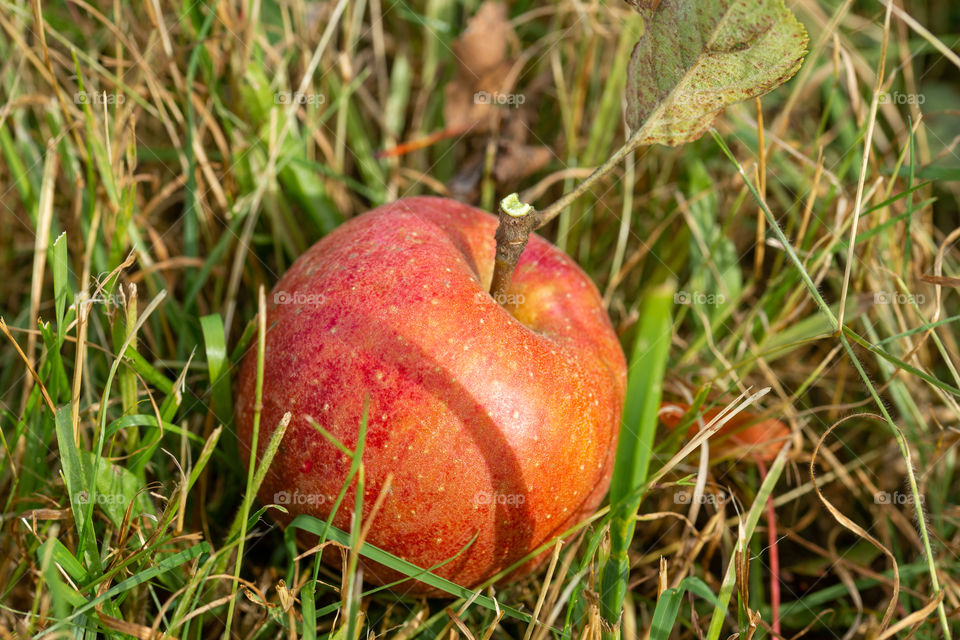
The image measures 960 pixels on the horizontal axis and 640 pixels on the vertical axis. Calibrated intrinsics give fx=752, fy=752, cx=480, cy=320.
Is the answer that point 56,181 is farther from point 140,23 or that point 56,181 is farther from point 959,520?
point 959,520

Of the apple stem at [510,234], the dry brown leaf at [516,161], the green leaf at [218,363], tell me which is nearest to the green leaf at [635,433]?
the apple stem at [510,234]

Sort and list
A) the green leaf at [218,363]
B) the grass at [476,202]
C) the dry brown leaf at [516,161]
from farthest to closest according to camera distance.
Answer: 1. the dry brown leaf at [516,161]
2. the green leaf at [218,363]
3. the grass at [476,202]

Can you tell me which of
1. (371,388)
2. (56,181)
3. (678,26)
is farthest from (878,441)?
(56,181)

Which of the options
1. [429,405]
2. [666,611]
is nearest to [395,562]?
[429,405]

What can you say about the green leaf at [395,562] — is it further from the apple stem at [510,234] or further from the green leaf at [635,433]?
the apple stem at [510,234]

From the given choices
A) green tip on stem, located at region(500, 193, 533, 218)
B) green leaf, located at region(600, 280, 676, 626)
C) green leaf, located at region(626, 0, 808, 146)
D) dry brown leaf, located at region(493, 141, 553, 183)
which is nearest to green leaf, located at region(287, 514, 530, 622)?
green leaf, located at region(600, 280, 676, 626)

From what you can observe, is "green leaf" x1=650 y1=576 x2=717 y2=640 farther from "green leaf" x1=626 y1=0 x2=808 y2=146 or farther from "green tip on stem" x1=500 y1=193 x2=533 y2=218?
"green leaf" x1=626 y1=0 x2=808 y2=146
